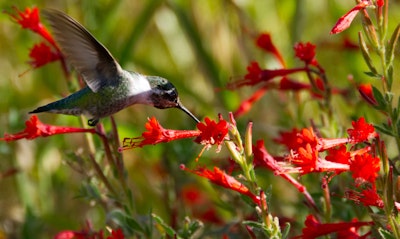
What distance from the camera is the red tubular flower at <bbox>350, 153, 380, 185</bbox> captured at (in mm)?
1729

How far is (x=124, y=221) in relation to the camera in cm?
242

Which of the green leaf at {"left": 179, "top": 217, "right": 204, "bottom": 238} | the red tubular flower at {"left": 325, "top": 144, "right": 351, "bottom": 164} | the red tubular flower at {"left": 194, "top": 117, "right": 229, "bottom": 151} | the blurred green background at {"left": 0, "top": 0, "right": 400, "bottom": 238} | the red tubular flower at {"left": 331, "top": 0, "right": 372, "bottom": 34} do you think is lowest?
the blurred green background at {"left": 0, "top": 0, "right": 400, "bottom": 238}

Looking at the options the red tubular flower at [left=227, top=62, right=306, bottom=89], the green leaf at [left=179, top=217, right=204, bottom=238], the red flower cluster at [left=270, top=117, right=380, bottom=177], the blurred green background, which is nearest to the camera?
the red flower cluster at [left=270, top=117, right=380, bottom=177]

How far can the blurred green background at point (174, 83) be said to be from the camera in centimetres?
343

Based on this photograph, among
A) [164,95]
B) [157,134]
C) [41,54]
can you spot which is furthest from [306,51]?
[41,54]

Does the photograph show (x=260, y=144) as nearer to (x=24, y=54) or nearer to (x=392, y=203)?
(x=392, y=203)

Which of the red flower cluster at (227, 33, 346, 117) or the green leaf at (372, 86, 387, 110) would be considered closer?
the green leaf at (372, 86, 387, 110)

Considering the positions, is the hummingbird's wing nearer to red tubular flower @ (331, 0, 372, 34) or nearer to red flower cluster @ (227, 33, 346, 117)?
red flower cluster @ (227, 33, 346, 117)

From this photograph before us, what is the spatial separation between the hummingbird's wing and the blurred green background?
0.46 metres

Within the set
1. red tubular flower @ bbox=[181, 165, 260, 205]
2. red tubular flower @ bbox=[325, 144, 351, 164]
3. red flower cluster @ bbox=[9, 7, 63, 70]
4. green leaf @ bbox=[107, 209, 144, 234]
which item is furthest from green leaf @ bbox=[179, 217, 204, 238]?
red flower cluster @ bbox=[9, 7, 63, 70]

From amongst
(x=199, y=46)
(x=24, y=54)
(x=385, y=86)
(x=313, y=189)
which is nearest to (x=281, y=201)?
(x=313, y=189)

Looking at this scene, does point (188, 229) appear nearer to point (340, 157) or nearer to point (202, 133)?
point (202, 133)

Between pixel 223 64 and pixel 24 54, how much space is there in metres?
1.26

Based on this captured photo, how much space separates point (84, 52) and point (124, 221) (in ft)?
1.93
